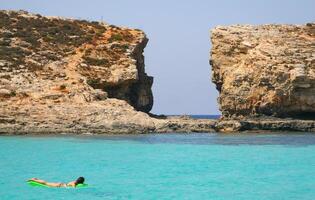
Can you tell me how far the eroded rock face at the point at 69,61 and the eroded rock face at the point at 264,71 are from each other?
28.5 feet

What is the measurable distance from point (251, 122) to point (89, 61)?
54.5ft

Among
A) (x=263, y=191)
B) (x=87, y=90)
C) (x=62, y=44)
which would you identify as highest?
(x=62, y=44)

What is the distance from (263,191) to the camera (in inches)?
741

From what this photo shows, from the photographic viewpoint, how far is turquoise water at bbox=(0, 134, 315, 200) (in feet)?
61.0

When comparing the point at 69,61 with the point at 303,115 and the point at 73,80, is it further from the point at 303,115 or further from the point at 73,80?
the point at 303,115

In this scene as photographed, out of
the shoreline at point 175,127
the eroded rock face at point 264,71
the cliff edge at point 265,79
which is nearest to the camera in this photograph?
the shoreline at point 175,127

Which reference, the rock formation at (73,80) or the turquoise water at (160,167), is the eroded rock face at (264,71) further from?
the turquoise water at (160,167)

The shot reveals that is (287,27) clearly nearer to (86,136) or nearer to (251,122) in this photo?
(251,122)

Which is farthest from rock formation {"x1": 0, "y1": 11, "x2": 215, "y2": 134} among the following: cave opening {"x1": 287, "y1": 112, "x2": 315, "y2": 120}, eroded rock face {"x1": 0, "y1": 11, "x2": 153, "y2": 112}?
cave opening {"x1": 287, "y1": 112, "x2": 315, "y2": 120}

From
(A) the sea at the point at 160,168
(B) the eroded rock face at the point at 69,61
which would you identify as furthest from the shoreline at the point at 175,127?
(A) the sea at the point at 160,168

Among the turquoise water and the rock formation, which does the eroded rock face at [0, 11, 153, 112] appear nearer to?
the rock formation

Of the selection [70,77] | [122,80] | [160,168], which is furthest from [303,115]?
[160,168]

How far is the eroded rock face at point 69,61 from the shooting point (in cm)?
4838

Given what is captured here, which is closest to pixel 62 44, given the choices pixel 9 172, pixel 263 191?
pixel 9 172
